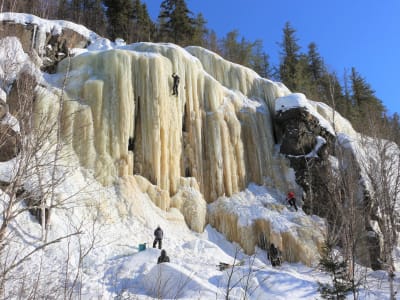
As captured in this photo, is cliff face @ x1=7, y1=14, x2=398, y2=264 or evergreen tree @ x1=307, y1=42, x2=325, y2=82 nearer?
cliff face @ x1=7, y1=14, x2=398, y2=264

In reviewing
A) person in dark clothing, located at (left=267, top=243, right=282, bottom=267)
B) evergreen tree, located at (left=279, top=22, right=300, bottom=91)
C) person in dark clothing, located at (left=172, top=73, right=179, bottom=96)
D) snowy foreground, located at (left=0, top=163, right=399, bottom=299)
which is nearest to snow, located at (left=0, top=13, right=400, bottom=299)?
snowy foreground, located at (left=0, top=163, right=399, bottom=299)

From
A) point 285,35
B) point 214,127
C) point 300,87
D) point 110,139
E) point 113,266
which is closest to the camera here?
point 113,266

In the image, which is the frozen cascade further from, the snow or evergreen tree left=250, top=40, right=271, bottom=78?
evergreen tree left=250, top=40, right=271, bottom=78

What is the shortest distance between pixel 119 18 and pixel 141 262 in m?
26.3

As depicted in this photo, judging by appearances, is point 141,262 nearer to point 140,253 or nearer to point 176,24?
point 140,253

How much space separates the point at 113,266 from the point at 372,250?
12.7m

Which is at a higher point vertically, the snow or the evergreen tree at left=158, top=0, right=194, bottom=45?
the evergreen tree at left=158, top=0, right=194, bottom=45

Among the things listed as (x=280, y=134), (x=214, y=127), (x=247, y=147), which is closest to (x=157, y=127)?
(x=214, y=127)

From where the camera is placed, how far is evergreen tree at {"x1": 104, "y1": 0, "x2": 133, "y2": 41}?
31562mm

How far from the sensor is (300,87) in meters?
33.1

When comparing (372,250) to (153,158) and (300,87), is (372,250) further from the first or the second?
(300,87)

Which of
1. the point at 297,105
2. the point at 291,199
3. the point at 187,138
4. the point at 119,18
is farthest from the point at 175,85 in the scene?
the point at 119,18

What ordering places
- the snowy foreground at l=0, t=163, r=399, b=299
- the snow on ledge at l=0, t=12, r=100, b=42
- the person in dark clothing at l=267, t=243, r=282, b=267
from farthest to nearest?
the snow on ledge at l=0, t=12, r=100, b=42 < the person in dark clothing at l=267, t=243, r=282, b=267 < the snowy foreground at l=0, t=163, r=399, b=299

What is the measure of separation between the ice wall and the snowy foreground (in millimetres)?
1638
